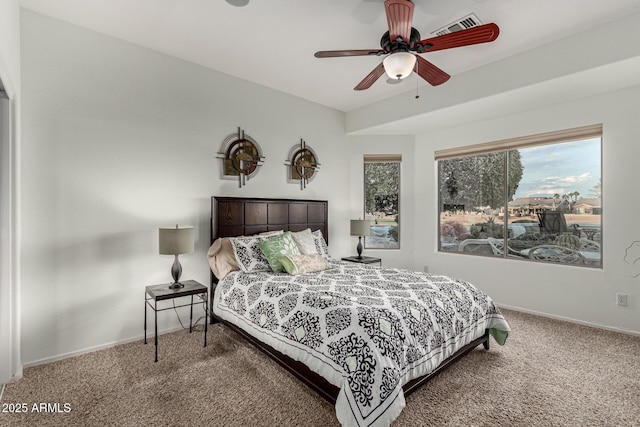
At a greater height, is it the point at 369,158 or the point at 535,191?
the point at 369,158

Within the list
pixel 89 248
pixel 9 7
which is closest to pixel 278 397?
pixel 89 248

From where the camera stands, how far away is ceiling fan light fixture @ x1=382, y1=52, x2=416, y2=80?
7.44ft

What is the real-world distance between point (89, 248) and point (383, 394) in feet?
9.22

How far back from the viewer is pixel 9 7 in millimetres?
2188

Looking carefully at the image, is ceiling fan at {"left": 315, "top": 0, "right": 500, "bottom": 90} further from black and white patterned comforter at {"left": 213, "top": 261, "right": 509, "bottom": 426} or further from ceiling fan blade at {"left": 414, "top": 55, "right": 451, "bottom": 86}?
black and white patterned comforter at {"left": 213, "top": 261, "right": 509, "bottom": 426}

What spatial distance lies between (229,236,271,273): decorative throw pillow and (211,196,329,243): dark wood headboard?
1.01 feet

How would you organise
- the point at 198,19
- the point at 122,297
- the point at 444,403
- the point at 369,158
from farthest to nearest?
the point at 369,158
the point at 122,297
the point at 198,19
the point at 444,403

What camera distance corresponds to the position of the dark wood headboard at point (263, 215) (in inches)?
143

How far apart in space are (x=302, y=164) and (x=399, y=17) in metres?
2.66

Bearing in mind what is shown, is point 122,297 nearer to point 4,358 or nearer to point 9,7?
point 4,358

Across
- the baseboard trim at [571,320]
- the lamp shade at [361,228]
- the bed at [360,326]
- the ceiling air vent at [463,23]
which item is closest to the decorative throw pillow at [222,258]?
the bed at [360,326]

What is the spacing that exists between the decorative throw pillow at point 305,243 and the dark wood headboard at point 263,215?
1.58 ft

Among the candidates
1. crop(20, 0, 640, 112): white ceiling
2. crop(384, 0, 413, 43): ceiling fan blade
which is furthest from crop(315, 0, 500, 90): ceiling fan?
crop(20, 0, 640, 112): white ceiling

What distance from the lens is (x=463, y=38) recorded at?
2143 millimetres
